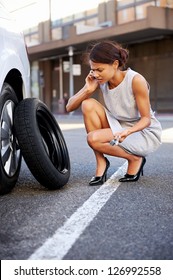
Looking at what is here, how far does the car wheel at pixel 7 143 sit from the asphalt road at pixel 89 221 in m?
0.11

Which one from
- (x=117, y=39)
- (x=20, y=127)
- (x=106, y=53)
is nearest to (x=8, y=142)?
(x=20, y=127)

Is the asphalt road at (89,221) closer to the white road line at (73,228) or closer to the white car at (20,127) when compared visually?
the white road line at (73,228)

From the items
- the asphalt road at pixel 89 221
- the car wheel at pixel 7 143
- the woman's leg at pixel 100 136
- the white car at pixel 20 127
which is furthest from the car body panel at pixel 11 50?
the asphalt road at pixel 89 221

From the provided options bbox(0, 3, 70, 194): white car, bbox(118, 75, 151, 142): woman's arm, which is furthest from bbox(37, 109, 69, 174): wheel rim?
bbox(118, 75, 151, 142): woman's arm

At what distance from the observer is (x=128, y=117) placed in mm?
3789

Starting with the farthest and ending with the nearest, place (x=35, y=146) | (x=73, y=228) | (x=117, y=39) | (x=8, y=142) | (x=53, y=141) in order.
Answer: (x=117, y=39) → (x=53, y=141) → (x=8, y=142) → (x=35, y=146) → (x=73, y=228)

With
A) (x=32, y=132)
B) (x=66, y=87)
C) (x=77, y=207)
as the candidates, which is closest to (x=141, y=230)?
(x=77, y=207)

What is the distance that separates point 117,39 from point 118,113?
817 inches

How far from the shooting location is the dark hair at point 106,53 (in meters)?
3.36

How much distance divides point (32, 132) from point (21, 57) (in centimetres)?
87

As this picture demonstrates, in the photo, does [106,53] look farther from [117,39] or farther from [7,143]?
[117,39]

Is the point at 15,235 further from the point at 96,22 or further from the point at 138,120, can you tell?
the point at 96,22

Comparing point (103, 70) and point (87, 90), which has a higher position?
point (103, 70)
